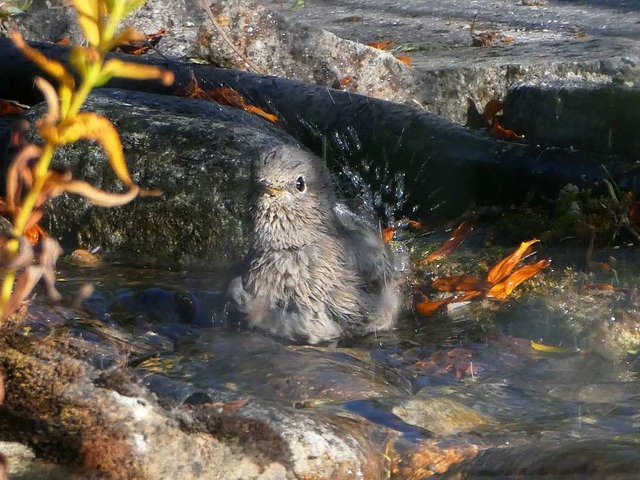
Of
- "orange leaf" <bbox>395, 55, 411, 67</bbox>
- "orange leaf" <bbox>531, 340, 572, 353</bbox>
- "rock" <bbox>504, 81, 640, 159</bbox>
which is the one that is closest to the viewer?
"orange leaf" <bbox>531, 340, 572, 353</bbox>

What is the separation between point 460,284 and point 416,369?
42.5 inches

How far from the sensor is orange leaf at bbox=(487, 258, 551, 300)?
18.0ft

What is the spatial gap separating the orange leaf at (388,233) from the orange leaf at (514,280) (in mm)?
1128

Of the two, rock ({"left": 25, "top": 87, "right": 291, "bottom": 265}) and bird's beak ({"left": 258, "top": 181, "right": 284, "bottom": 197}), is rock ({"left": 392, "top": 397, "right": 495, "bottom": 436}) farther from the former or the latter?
rock ({"left": 25, "top": 87, "right": 291, "bottom": 265})

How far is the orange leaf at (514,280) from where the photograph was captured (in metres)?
5.47

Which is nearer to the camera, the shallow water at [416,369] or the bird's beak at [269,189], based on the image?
the shallow water at [416,369]

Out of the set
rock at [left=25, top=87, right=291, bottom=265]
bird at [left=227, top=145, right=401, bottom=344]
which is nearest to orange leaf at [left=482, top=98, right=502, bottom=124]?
rock at [left=25, top=87, right=291, bottom=265]

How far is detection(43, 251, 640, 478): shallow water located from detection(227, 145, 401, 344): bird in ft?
0.41

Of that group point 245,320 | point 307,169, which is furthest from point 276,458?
point 307,169

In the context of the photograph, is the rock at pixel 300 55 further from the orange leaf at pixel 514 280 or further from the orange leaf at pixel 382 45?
the orange leaf at pixel 514 280

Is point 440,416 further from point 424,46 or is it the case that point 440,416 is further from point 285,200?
point 424,46

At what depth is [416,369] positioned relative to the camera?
470 cm

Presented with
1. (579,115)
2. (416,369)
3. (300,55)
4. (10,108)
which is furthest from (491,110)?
(10,108)

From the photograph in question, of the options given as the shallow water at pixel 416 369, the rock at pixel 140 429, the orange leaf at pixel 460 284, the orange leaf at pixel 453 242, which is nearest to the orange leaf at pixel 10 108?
the shallow water at pixel 416 369
